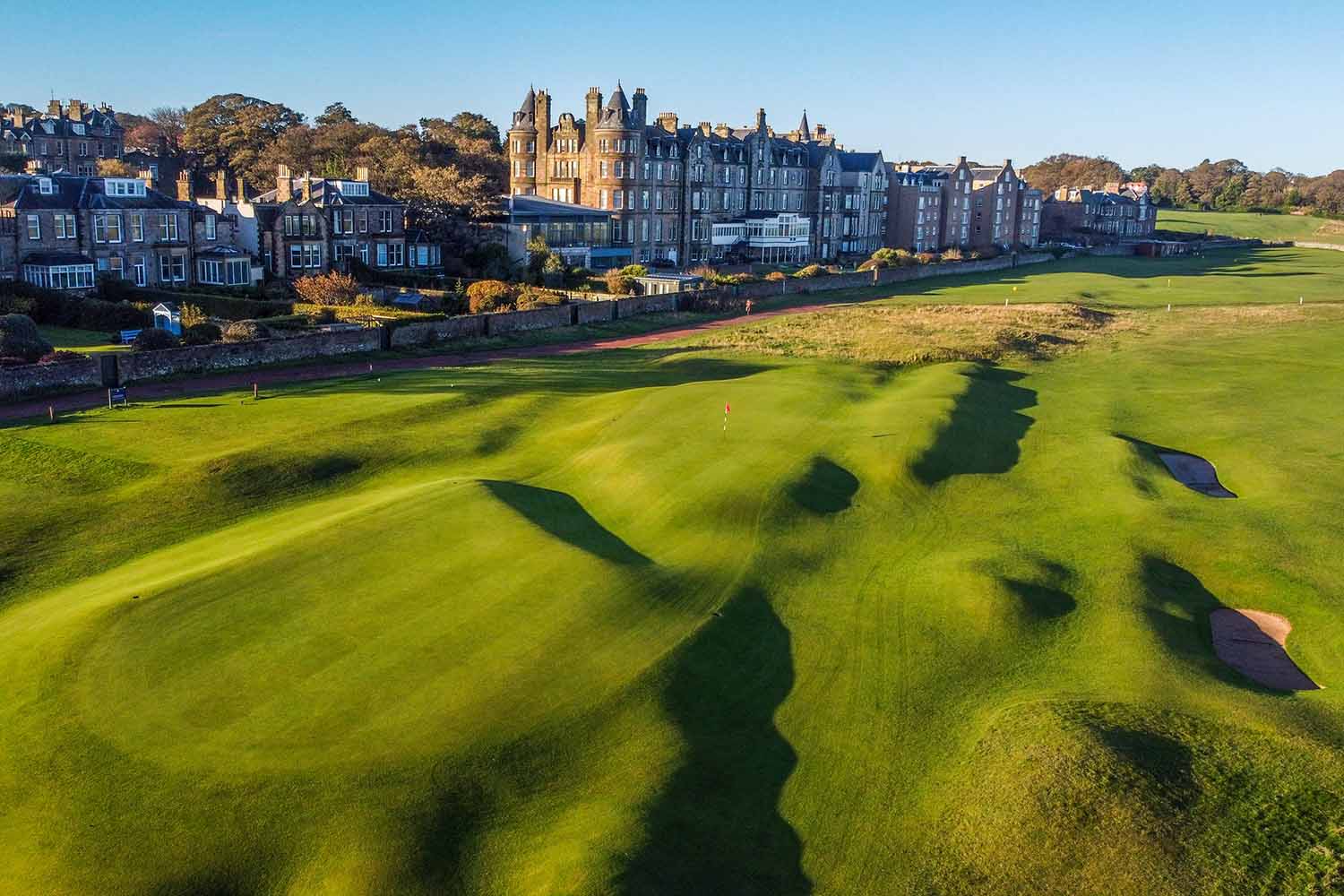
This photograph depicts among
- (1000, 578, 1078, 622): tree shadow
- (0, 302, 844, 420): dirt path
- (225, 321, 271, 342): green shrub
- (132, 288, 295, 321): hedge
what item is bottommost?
(1000, 578, 1078, 622): tree shadow

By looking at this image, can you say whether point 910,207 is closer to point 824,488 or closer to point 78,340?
point 78,340

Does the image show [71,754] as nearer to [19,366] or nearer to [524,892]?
[524,892]

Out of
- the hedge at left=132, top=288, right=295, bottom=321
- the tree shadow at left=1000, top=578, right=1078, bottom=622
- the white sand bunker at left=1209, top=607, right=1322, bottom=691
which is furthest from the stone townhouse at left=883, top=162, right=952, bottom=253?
the tree shadow at left=1000, top=578, right=1078, bottom=622

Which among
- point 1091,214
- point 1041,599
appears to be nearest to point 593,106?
point 1041,599

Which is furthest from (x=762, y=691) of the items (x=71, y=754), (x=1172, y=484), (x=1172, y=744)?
(x=1172, y=484)

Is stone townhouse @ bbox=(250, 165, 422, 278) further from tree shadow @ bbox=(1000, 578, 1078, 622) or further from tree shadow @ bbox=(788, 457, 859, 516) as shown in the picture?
tree shadow @ bbox=(1000, 578, 1078, 622)

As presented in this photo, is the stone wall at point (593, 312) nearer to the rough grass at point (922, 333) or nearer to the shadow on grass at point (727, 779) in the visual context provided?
the rough grass at point (922, 333)
